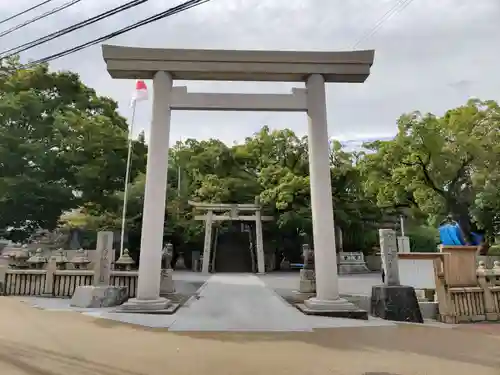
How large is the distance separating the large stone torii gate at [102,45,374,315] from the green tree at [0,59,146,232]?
1028 centimetres

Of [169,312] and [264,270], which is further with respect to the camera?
A: [264,270]

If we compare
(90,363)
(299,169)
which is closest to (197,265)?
(299,169)

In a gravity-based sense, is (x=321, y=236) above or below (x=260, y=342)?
above

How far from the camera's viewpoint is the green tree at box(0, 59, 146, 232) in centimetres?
1591

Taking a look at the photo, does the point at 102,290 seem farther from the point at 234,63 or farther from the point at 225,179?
the point at 225,179

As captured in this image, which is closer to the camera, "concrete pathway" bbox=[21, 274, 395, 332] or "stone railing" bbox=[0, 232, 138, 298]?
"concrete pathway" bbox=[21, 274, 395, 332]

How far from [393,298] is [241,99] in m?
5.16

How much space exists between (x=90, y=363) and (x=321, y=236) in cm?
474

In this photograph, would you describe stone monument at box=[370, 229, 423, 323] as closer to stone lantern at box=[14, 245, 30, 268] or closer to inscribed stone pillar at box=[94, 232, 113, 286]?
inscribed stone pillar at box=[94, 232, 113, 286]

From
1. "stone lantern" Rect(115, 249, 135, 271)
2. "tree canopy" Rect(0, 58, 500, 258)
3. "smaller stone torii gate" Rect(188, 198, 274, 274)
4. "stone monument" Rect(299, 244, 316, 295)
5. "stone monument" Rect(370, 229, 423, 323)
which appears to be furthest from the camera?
"smaller stone torii gate" Rect(188, 198, 274, 274)

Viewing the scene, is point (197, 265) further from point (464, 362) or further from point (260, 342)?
point (464, 362)

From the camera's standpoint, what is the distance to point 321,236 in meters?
7.29

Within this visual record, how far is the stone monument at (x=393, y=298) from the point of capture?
23.3ft

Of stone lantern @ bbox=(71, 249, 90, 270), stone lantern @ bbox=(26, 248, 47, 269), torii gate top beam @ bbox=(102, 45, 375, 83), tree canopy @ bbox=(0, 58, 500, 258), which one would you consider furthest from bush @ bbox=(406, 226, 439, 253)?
stone lantern @ bbox=(26, 248, 47, 269)
